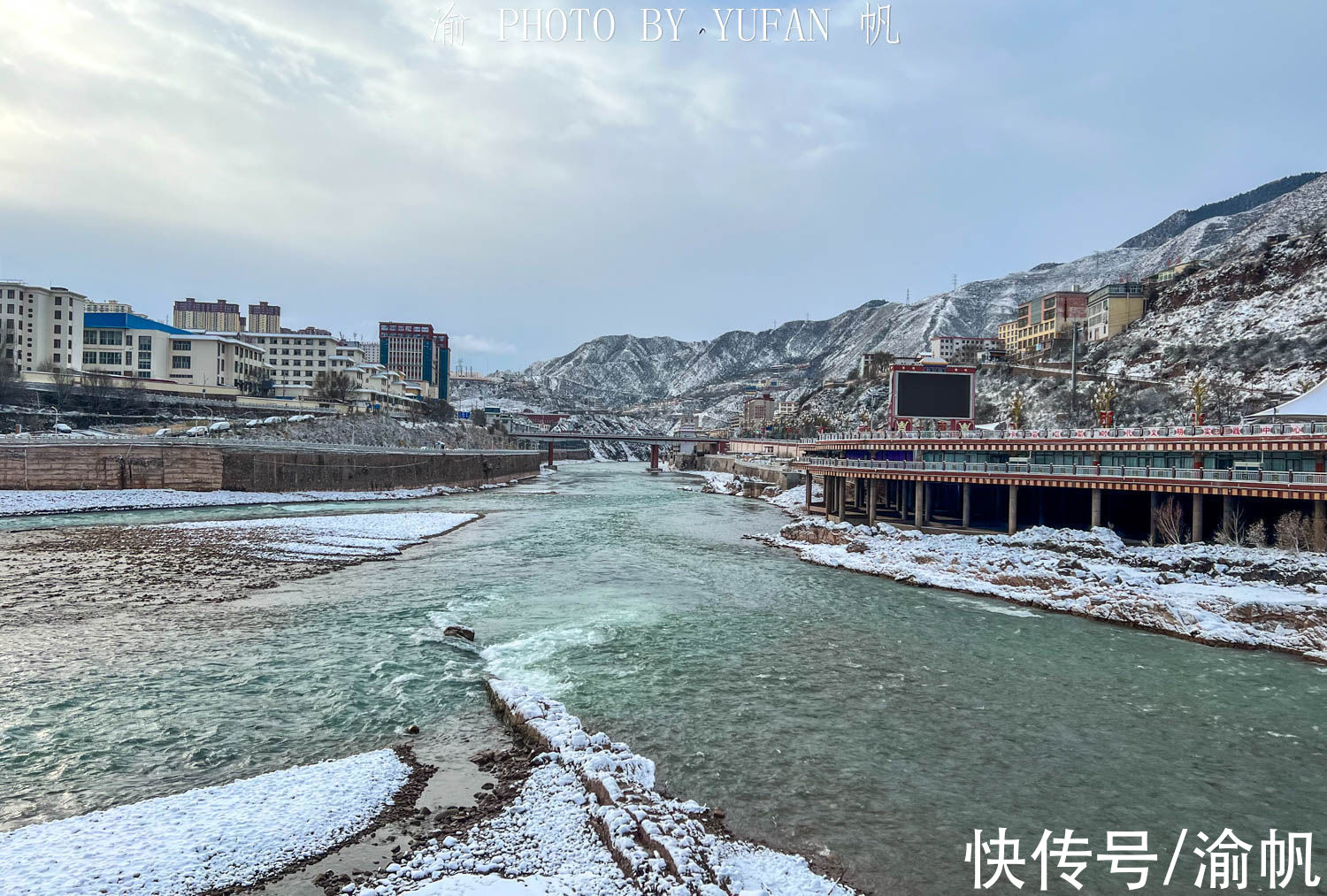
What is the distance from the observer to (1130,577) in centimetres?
3078

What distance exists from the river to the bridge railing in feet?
62.1

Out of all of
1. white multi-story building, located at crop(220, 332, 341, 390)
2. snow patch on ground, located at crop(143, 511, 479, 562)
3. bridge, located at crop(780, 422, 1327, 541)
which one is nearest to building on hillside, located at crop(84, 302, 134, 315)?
white multi-story building, located at crop(220, 332, 341, 390)

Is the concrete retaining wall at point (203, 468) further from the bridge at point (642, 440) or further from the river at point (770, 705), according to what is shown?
the bridge at point (642, 440)

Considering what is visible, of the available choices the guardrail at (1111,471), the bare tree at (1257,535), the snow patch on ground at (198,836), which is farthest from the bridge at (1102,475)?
the snow patch on ground at (198,836)

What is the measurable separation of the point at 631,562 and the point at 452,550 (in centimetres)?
1092

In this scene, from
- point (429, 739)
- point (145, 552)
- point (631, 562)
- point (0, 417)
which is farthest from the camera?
point (0, 417)

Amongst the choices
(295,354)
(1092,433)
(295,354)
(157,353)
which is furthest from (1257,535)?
(295,354)

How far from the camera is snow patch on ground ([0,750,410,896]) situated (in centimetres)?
941

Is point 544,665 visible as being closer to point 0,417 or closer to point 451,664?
point 451,664

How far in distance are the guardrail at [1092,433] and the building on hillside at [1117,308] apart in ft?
367

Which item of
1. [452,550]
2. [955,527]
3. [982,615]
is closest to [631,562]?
[452,550]

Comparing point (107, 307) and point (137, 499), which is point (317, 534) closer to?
point (137, 499)

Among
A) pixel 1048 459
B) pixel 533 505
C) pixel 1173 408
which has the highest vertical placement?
pixel 1173 408

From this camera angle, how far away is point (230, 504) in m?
59.0
